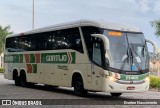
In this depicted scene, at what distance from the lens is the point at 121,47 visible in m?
17.0

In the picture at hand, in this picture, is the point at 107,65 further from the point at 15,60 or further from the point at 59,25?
the point at 15,60

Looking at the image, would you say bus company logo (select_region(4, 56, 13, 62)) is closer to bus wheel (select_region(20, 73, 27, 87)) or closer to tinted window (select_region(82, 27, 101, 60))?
bus wheel (select_region(20, 73, 27, 87))

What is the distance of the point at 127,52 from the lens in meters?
17.0

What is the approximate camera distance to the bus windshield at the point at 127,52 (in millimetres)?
16688

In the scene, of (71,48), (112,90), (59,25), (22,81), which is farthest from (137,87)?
(22,81)

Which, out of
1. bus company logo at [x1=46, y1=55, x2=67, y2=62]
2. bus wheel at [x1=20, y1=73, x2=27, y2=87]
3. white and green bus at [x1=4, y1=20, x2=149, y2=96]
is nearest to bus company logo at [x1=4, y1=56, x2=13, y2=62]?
bus wheel at [x1=20, y1=73, x2=27, y2=87]

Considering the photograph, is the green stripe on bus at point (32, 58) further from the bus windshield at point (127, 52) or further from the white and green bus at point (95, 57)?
the bus windshield at point (127, 52)

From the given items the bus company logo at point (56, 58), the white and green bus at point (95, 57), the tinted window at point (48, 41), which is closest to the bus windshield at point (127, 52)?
the white and green bus at point (95, 57)

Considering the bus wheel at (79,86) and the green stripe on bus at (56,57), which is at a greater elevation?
the green stripe on bus at (56,57)

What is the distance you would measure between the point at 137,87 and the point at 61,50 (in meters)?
4.88

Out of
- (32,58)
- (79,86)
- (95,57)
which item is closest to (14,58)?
(32,58)

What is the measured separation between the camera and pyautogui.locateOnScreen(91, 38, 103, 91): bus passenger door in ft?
55.0

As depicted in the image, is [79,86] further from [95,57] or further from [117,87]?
[117,87]

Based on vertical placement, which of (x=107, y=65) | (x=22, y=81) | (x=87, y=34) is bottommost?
(x=22, y=81)
